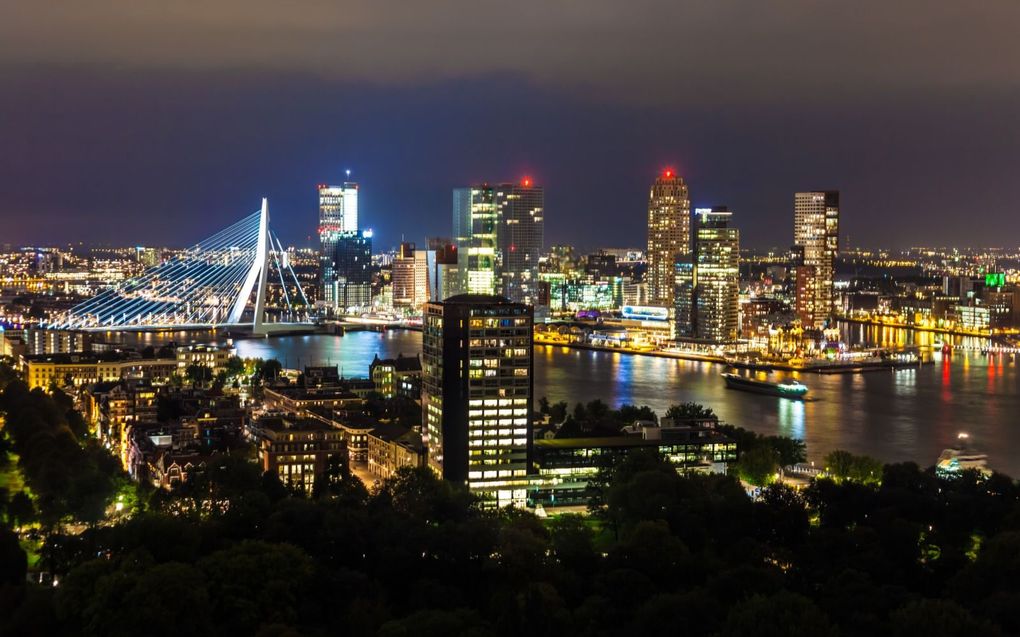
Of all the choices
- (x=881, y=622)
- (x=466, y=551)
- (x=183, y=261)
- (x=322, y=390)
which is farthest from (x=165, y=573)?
(x=183, y=261)

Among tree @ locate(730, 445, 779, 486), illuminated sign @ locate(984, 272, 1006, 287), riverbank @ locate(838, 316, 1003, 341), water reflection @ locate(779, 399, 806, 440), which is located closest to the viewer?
tree @ locate(730, 445, 779, 486)

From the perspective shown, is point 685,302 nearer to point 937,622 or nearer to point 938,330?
point 938,330

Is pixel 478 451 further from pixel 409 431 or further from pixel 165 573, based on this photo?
pixel 165 573

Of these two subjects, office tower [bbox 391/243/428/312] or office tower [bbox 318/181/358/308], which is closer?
office tower [bbox 391/243/428/312]

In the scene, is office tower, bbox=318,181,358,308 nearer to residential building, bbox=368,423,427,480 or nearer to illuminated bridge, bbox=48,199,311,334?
illuminated bridge, bbox=48,199,311,334

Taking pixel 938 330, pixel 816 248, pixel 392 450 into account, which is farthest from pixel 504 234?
pixel 392 450

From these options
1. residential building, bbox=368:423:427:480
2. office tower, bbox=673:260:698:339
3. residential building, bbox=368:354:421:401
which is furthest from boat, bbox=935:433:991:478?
office tower, bbox=673:260:698:339

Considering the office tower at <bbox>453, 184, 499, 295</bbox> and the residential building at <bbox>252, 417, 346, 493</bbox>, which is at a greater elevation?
the office tower at <bbox>453, 184, 499, 295</bbox>
